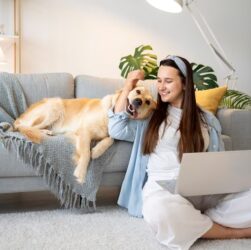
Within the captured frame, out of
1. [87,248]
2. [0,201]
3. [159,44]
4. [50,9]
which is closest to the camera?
[87,248]

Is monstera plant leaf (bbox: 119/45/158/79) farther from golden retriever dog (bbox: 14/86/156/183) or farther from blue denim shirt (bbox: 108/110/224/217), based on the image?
blue denim shirt (bbox: 108/110/224/217)

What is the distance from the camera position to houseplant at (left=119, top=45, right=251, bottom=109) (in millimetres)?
2617

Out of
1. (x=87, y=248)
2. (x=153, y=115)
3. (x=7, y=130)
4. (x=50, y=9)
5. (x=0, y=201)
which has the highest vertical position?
(x=50, y=9)

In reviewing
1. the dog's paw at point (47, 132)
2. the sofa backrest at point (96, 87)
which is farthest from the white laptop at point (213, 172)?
the sofa backrest at point (96, 87)

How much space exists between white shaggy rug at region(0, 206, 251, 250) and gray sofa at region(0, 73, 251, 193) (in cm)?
17

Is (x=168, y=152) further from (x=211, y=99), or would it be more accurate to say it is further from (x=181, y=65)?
(x=211, y=99)

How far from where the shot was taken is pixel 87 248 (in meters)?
1.44

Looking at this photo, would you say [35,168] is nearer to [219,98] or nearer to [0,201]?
[0,201]

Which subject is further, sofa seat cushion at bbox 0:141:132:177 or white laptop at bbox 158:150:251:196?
sofa seat cushion at bbox 0:141:132:177

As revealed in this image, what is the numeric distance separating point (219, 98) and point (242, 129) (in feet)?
0.80

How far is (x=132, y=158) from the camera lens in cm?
186

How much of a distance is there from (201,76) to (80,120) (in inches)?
47.6

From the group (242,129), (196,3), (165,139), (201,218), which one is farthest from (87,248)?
(196,3)

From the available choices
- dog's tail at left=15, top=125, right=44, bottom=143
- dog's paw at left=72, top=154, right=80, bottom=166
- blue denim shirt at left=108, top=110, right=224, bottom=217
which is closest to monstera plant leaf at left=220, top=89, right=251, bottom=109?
blue denim shirt at left=108, top=110, right=224, bottom=217
